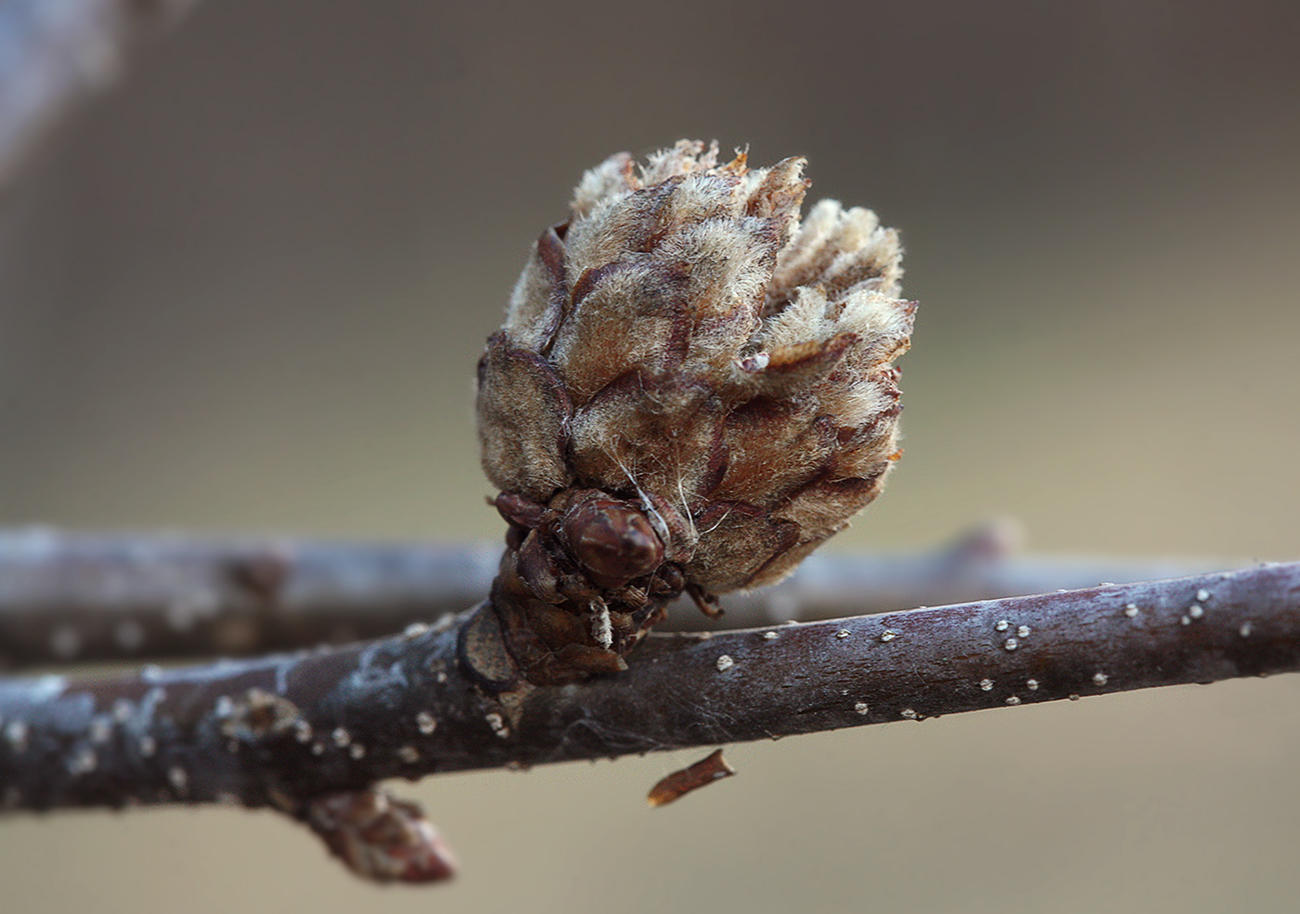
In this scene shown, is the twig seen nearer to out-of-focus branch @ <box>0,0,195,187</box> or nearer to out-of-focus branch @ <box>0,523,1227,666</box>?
out-of-focus branch @ <box>0,523,1227,666</box>

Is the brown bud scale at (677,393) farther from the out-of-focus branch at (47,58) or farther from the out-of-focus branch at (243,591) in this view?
the out-of-focus branch at (47,58)

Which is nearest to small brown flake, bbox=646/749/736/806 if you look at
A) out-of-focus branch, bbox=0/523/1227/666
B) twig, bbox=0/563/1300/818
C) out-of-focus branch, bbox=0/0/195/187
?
twig, bbox=0/563/1300/818

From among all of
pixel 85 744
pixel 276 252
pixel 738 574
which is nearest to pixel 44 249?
pixel 276 252

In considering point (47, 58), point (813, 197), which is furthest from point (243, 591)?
point (813, 197)

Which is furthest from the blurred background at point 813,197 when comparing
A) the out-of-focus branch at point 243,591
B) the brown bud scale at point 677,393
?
the brown bud scale at point 677,393

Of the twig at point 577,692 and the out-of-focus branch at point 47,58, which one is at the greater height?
the out-of-focus branch at point 47,58

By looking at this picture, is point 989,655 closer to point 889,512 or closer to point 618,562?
point 618,562
